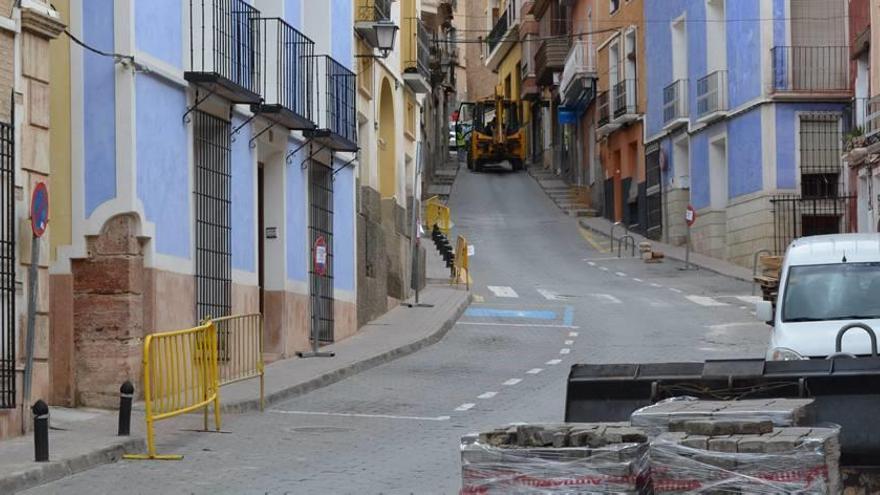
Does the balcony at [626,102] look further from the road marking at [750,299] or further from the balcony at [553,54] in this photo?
the road marking at [750,299]

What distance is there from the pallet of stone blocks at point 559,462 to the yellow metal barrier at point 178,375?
6373mm

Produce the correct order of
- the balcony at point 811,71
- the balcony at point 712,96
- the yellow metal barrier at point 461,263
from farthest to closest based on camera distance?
1. the balcony at point 712,96
2. the balcony at point 811,71
3. the yellow metal barrier at point 461,263

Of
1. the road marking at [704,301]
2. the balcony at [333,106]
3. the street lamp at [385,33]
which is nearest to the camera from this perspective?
the balcony at [333,106]

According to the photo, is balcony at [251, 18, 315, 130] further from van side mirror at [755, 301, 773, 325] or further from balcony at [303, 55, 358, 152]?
van side mirror at [755, 301, 773, 325]

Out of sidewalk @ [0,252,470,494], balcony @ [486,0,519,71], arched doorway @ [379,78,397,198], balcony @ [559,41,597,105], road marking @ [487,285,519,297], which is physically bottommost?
sidewalk @ [0,252,470,494]

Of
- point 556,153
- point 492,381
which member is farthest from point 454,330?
point 556,153

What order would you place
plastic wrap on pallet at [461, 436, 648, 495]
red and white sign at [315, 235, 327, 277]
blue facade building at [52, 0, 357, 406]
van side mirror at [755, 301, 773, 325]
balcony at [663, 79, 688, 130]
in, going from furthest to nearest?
1. balcony at [663, 79, 688, 130]
2. red and white sign at [315, 235, 327, 277]
3. blue facade building at [52, 0, 357, 406]
4. van side mirror at [755, 301, 773, 325]
5. plastic wrap on pallet at [461, 436, 648, 495]

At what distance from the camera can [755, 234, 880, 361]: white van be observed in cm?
1501

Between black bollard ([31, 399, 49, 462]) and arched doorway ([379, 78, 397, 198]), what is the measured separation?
70.1 feet

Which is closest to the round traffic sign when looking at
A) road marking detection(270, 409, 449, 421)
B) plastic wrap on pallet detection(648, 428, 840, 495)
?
road marking detection(270, 409, 449, 421)

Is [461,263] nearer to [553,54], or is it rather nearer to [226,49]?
[226,49]

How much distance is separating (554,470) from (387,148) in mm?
26684

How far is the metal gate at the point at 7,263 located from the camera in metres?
14.7

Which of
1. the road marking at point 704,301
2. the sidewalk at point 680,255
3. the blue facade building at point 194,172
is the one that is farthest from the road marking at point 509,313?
the sidewalk at point 680,255
